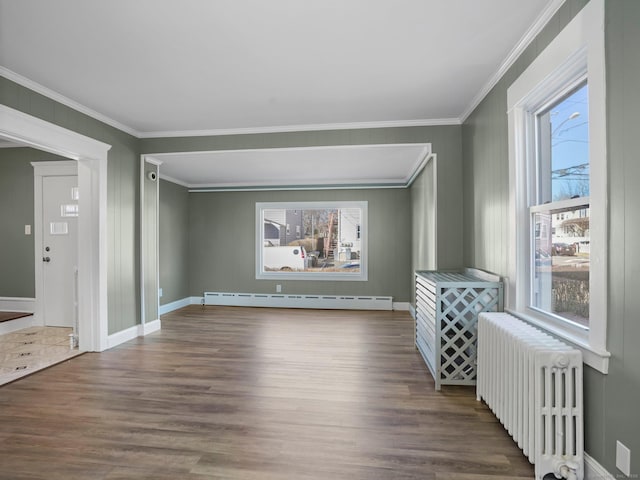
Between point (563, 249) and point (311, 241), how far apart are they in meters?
4.80

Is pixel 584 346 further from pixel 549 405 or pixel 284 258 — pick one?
pixel 284 258

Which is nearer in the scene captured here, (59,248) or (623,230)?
(623,230)

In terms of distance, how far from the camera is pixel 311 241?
659cm

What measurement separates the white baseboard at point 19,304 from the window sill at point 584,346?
6.14 meters

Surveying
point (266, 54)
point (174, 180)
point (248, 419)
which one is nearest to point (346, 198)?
point (174, 180)

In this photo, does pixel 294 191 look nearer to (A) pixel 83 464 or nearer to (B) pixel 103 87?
(B) pixel 103 87

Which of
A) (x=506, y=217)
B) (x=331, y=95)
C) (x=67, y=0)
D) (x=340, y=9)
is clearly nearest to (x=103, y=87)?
(x=67, y=0)

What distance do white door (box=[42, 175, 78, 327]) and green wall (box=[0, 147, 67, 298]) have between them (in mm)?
369

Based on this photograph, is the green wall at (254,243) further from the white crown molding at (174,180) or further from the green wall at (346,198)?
the white crown molding at (174,180)

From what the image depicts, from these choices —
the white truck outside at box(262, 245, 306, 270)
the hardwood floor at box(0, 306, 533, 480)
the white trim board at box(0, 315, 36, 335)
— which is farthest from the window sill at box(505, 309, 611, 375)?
the white trim board at box(0, 315, 36, 335)

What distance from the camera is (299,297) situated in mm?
6449

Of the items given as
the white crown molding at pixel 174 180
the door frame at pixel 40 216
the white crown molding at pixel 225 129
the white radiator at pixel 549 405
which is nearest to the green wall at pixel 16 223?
the door frame at pixel 40 216

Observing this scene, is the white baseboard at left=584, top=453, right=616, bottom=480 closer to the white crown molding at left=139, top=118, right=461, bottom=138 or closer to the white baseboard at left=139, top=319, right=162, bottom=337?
the white crown molding at left=139, top=118, right=461, bottom=138

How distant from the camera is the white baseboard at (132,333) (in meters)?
3.96
